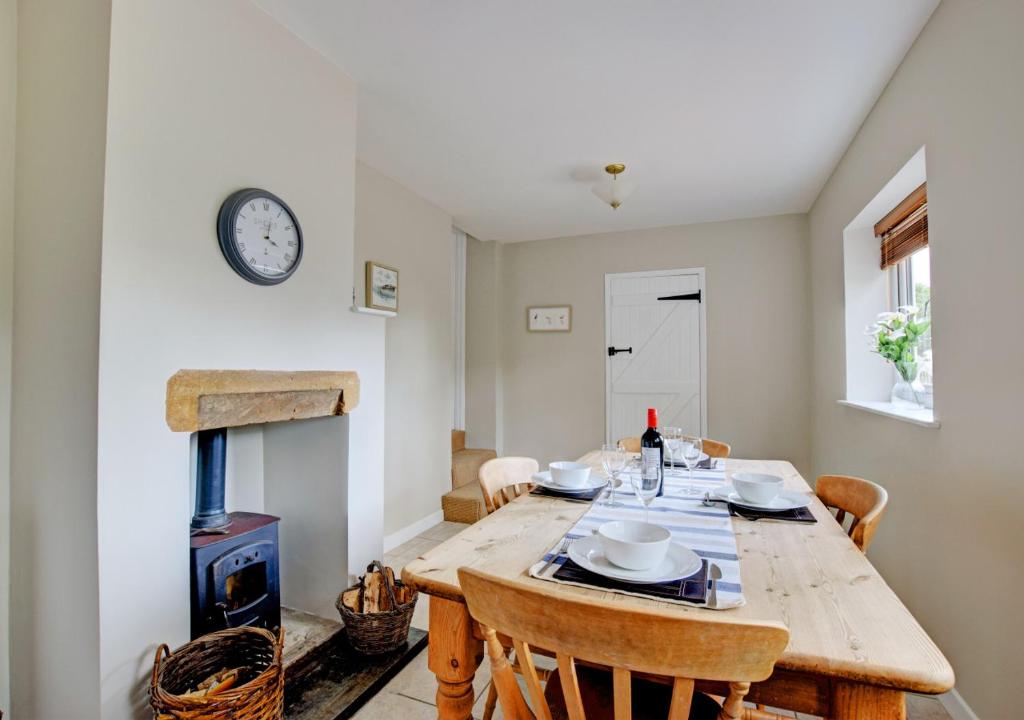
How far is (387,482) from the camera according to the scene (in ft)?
11.0

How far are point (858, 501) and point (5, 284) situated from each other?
2774 mm

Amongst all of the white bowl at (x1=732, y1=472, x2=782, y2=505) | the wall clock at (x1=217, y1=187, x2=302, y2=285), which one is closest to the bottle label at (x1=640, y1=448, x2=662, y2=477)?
the white bowl at (x1=732, y1=472, x2=782, y2=505)

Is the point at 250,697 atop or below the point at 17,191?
below

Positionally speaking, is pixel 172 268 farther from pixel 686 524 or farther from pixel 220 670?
pixel 686 524

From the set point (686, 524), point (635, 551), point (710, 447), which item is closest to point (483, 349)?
point (710, 447)

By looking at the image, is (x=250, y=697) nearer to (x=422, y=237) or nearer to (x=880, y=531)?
(x=880, y=531)

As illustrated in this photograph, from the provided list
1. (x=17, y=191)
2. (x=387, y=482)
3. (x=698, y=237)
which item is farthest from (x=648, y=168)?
(x=17, y=191)

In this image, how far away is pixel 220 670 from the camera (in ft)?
5.16

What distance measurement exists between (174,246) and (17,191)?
590 millimetres

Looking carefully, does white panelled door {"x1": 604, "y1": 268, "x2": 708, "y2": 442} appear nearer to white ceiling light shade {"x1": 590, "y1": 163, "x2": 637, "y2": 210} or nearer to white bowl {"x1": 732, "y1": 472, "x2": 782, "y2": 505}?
white ceiling light shade {"x1": 590, "y1": 163, "x2": 637, "y2": 210}

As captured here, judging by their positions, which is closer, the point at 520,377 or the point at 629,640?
the point at 629,640

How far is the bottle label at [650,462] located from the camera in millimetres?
1448

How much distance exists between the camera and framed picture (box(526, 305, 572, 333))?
4.84 meters

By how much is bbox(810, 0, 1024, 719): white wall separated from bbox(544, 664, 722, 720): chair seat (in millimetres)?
985
